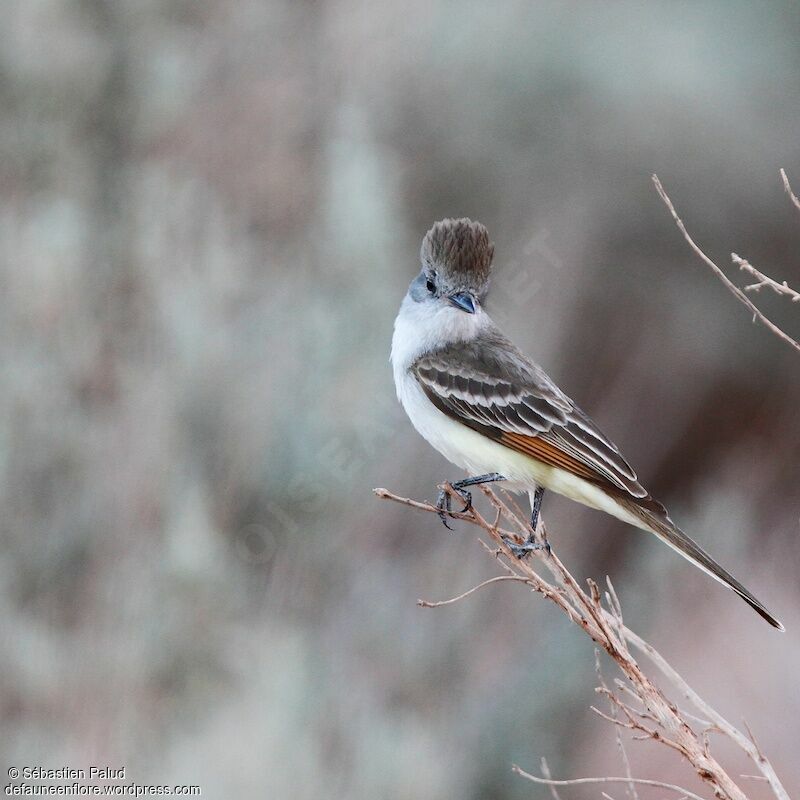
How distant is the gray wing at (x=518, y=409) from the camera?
8.53 ft

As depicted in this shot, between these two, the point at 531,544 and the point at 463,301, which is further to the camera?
the point at 463,301

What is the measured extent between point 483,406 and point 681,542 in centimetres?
67

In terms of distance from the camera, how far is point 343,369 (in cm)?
466

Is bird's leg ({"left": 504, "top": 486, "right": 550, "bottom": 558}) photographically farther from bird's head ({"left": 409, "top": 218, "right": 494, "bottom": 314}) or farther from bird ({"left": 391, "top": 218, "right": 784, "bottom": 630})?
bird's head ({"left": 409, "top": 218, "right": 494, "bottom": 314})

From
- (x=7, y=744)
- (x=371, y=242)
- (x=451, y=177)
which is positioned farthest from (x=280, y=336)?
(x=7, y=744)

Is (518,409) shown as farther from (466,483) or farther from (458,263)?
(458,263)

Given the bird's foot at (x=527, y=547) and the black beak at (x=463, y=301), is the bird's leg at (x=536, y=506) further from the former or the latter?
the black beak at (x=463, y=301)

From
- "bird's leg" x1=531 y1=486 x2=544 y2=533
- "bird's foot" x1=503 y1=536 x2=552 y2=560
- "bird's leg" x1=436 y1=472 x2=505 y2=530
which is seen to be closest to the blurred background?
"bird's leg" x1=436 y1=472 x2=505 y2=530

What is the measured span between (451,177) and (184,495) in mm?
1784

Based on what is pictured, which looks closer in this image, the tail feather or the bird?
the tail feather

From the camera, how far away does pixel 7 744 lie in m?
4.51

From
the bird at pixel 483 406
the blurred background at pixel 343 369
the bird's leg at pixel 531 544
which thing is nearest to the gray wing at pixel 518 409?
the bird at pixel 483 406

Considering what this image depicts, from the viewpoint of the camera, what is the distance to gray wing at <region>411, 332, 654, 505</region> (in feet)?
8.53

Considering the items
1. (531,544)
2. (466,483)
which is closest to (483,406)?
(466,483)
